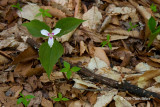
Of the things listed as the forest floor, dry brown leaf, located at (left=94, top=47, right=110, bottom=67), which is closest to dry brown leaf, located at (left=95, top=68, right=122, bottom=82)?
the forest floor

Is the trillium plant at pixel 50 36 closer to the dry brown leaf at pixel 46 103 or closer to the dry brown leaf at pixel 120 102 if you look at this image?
the dry brown leaf at pixel 46 103

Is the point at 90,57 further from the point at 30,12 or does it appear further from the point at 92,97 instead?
the point at 30,12

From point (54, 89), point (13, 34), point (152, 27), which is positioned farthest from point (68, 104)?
point (152, 27)

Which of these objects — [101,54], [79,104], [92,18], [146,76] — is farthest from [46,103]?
[92,18]

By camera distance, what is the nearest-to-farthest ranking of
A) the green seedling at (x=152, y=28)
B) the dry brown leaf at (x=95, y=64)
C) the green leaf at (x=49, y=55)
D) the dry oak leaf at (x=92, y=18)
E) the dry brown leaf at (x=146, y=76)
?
the green leaf at (x=49, y=55) < the dry brown leaf at (x=146, y=76) < the dry brown leaf at (x=95, y=64) < the green seedling at (x=152, y=28) < the dry oak leaf at (x=92, y=18)

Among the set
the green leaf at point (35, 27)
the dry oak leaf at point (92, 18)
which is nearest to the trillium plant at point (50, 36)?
the green leaf at point (35, 27)

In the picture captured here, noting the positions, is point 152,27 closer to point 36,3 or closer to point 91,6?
point 91,6
